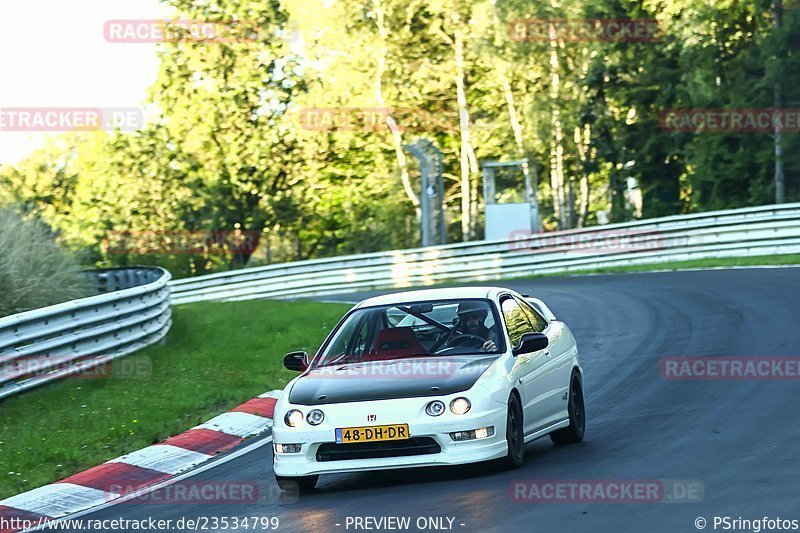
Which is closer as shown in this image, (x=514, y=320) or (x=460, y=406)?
(x=460, y=406)

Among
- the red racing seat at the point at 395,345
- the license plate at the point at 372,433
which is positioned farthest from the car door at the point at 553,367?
the license plate at the point at 372,433

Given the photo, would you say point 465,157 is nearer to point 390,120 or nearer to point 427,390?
point 390,120

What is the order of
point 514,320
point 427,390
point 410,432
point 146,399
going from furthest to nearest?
point 146,399
point 514,320
point 427,390
point 410,432

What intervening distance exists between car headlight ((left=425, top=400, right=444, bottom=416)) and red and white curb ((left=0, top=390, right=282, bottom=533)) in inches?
100

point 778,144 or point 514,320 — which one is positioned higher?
point 778,144

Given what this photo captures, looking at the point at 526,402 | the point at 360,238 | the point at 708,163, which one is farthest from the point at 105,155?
the point at 526,402

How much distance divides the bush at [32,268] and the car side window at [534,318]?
26.8 feet

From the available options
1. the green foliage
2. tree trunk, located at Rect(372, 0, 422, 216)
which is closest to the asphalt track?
the green foliage

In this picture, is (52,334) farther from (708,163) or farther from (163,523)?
(708,163)

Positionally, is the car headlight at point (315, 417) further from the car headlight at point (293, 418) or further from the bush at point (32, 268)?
the bush at point (32, 268)

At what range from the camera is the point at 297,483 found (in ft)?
29.8

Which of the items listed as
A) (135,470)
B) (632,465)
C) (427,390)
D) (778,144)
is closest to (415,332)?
(427,390)

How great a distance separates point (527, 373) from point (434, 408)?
1.22m

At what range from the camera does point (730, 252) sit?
32.5 metres
